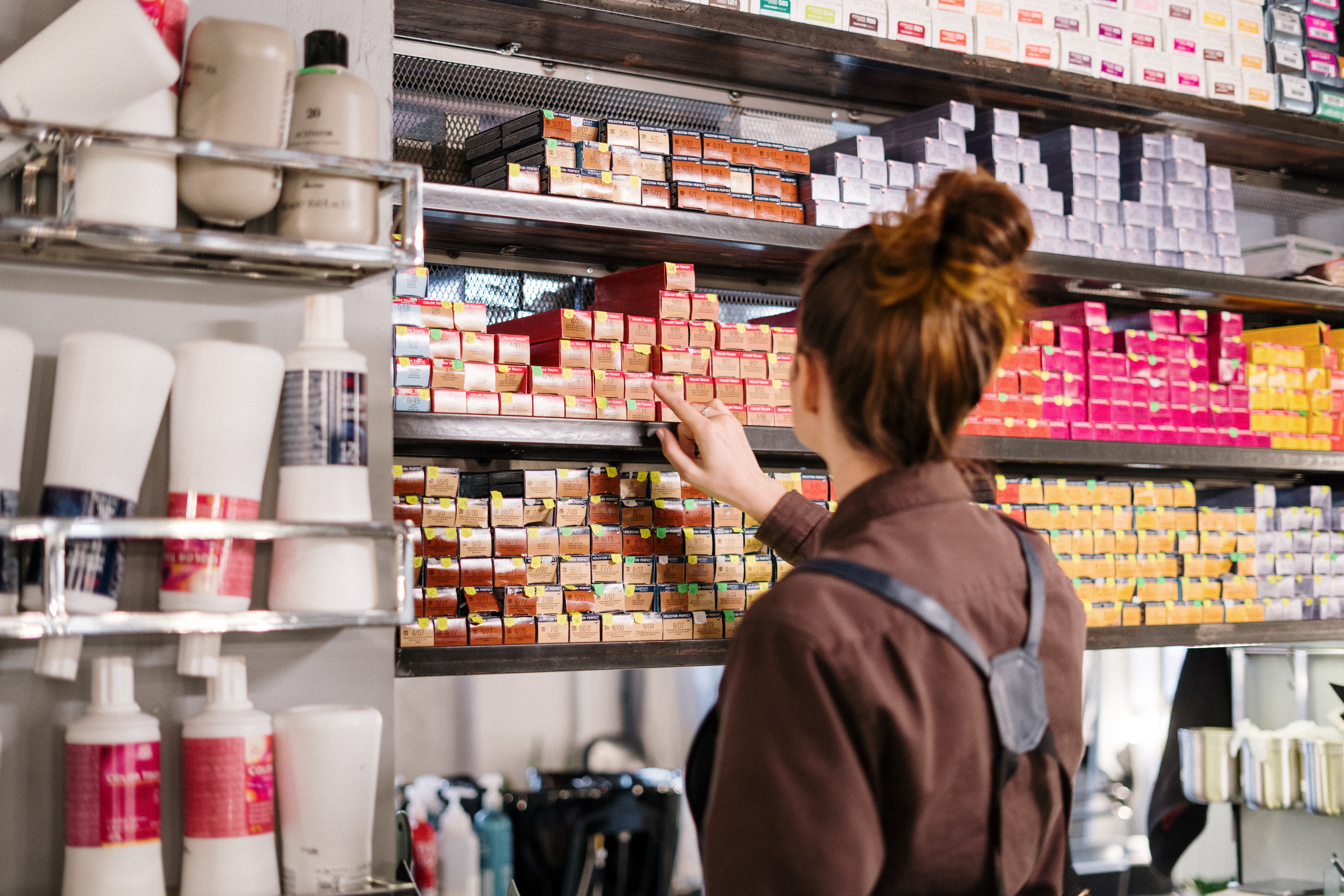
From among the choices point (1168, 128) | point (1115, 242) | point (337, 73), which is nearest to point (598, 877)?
point (337, 73)

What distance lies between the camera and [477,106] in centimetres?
248

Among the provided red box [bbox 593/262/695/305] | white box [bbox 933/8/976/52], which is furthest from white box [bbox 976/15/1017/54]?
red box [bbox 593/262/695/305]

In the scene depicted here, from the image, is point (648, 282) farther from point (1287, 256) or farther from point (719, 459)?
point (1287, 256)

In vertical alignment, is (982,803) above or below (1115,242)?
below

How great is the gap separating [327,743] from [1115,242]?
7.00 ft

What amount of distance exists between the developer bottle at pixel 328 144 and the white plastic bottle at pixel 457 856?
1.23 m

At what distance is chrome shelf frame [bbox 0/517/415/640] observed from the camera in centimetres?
108

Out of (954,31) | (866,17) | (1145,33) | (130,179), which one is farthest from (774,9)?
(130,179)

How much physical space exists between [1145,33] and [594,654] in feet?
6.34

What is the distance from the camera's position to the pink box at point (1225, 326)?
2816 millimetres

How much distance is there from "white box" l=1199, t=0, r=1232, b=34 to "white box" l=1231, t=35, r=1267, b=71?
37 millimetres

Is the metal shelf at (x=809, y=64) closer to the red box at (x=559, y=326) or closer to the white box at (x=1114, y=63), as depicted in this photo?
the white box at (x=1114, y=63)

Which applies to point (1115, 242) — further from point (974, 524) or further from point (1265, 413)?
point (974, 524)

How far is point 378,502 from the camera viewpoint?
141cm
